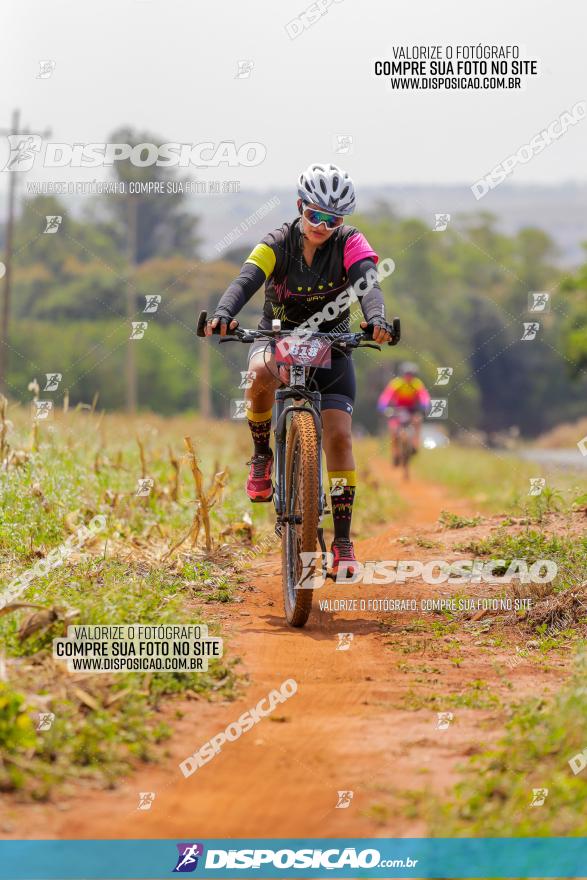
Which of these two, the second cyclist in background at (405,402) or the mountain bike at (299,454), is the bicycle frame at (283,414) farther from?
the second cyclist in background at (405,402)

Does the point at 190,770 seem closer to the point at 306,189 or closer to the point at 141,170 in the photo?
the point at 306,189

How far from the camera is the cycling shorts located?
6.78 meters

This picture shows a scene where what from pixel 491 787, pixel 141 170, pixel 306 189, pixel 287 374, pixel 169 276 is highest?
pixel 141 170

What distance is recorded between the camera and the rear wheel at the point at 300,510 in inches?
243

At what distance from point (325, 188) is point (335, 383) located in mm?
1112

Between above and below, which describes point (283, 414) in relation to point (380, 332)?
below

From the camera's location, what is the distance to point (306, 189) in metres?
6.62

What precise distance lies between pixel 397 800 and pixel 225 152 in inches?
296

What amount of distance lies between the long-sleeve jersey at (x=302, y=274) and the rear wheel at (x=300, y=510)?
2.68ft

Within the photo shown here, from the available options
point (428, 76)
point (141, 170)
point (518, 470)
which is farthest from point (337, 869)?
A: point (141, 170)

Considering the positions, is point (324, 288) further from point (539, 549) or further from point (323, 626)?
point (539, 549)

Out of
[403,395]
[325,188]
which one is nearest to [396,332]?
[325,188]

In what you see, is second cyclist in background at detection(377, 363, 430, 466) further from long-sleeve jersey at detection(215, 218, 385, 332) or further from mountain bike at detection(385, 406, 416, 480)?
long-sleeve jersey at detection(215, 218, 385, 332)

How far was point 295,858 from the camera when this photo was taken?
3.94m
